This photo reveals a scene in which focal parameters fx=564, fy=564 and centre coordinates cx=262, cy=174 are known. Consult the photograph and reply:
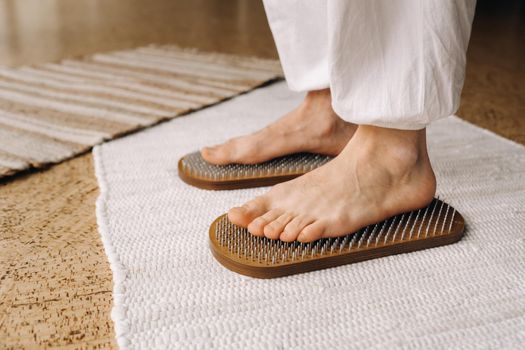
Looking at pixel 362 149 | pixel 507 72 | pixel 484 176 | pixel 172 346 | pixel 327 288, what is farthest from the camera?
pixel 507 72

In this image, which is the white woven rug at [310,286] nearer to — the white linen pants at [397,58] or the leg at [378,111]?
the leg at [378,111]

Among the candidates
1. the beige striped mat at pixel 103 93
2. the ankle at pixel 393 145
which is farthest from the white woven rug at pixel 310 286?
the beige striped mat at pixel 103 93

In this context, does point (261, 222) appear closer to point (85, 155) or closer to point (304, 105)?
point (304, 105)

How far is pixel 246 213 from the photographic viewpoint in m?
0.72

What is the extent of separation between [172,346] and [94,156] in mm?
596

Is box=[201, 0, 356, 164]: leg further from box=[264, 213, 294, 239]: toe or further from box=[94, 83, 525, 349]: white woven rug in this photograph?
box=[264, 213, 294, 239]: toe

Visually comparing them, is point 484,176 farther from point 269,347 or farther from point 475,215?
point 269,347

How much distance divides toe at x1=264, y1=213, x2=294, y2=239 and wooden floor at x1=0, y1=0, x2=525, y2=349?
0.66 ft

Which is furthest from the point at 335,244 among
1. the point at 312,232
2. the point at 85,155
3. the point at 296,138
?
the point at 85,155

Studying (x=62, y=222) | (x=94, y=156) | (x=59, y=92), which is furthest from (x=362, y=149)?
(x=59, y=92)

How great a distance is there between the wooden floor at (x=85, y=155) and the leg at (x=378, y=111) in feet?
0.71

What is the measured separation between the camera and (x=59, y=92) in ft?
4.77

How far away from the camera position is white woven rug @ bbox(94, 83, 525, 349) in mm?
565

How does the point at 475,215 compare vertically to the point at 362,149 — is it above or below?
below
